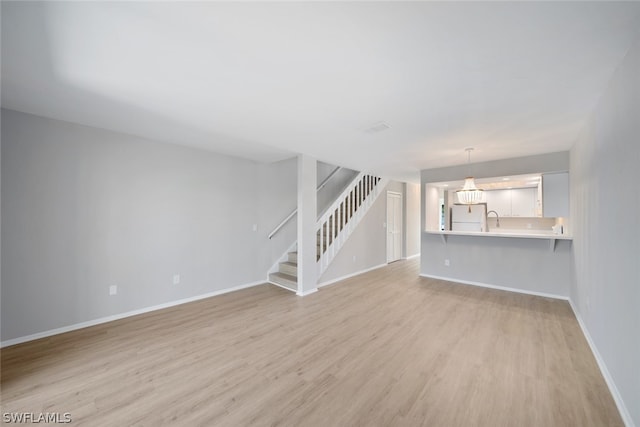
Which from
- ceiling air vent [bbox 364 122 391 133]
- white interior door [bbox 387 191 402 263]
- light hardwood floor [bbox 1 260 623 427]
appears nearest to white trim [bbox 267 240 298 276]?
light hardwood floor [bbox 1 260 623 427]

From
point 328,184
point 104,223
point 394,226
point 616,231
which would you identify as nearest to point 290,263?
point 328,184

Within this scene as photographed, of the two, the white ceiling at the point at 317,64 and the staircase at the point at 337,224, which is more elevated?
the white ceiling at the point at 317,64

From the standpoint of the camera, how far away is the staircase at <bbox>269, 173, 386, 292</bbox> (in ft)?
15.6

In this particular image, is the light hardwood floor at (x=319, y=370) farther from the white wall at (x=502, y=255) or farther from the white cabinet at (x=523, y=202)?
the white cabinet at (x=523, y=202)

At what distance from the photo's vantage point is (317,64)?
170 centimetres

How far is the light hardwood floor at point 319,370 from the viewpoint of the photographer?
5.56 ft

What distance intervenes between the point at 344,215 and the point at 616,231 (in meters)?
3.94

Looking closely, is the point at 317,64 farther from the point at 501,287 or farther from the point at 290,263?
the point at 501,287

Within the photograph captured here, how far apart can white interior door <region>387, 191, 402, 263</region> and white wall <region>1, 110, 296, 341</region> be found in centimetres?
415

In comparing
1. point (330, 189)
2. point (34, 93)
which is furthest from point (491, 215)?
point (34, 93)
